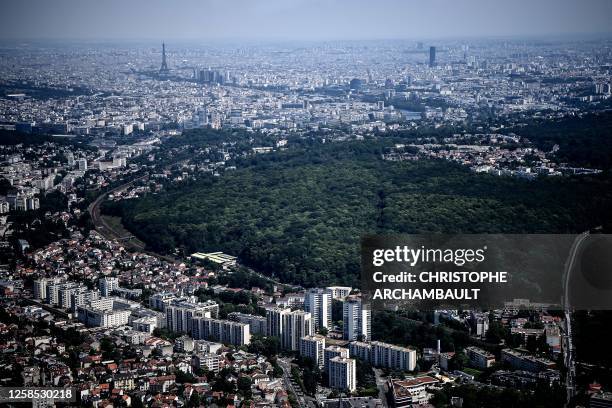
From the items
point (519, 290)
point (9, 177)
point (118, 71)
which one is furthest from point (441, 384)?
point (118, 71)

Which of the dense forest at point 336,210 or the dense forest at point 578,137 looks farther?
the dense forest at point 578,137

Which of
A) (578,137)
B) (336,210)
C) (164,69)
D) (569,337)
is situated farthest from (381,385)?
(164,69)

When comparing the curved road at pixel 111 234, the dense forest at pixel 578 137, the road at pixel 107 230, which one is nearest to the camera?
the curved road at pixel 111 234

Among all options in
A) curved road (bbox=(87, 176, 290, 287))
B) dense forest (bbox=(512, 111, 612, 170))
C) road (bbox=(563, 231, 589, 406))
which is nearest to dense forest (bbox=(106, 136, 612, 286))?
curved road (bbox=(87, 176, 290, 287))

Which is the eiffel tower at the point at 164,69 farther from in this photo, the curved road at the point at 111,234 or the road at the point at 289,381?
the road at the point at 289,381

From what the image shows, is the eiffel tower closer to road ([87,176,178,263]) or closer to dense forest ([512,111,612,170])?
dense forest ([512,111,612,170])

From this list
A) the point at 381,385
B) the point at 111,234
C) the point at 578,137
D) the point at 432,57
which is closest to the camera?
the point at 381,385

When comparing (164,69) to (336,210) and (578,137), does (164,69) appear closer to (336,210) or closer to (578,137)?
(578,137)

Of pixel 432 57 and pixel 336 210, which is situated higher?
pixel 432 57

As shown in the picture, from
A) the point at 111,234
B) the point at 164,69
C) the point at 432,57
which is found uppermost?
the point at 432,57

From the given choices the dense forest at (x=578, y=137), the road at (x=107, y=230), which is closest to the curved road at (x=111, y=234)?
the road at (x=107, y=230)
